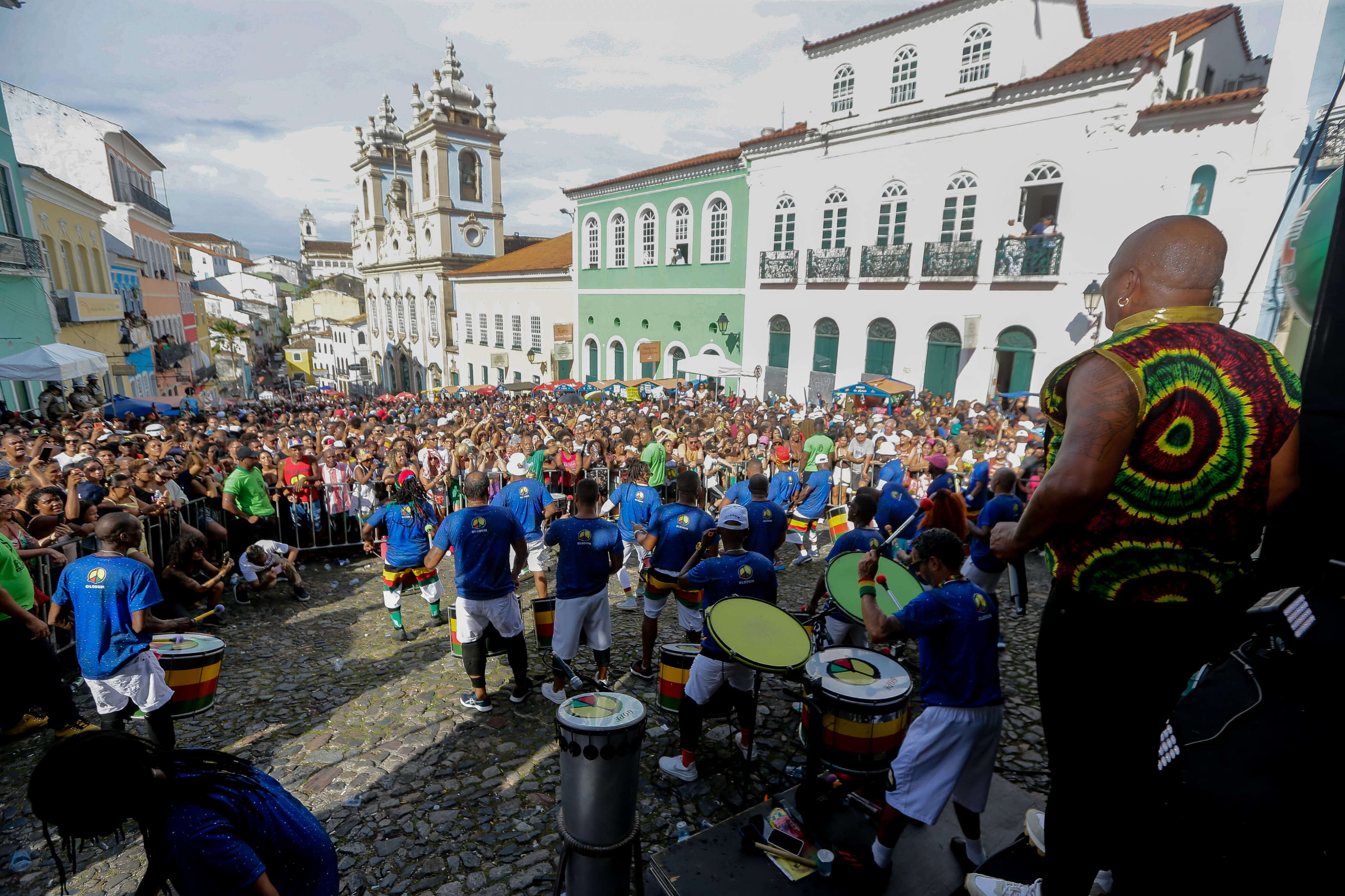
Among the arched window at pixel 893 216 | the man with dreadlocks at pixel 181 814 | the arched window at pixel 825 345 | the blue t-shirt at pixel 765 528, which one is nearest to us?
the man with dreadlocks at pixel 181 814

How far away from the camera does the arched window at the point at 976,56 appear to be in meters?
17.8

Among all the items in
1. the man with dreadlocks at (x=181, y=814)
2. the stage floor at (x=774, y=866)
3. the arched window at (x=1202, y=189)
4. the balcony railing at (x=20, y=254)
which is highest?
the arched window at (x=1202, y=189)

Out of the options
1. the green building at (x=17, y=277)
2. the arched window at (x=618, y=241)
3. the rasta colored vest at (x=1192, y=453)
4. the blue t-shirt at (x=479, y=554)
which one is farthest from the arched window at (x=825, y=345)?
the green building at (x=17, y=277)

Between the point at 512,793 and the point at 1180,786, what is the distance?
396 cm

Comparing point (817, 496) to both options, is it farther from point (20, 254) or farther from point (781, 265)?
point (20, 254)

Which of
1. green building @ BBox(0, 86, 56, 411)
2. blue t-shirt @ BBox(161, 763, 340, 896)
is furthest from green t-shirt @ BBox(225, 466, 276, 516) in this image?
green building @ BBox(0, 86, 56, 411)

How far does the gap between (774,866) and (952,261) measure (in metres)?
19.0

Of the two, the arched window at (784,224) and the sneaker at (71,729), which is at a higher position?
the arched window at (784,224)

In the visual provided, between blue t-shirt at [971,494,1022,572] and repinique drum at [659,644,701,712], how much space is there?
3.21 meters

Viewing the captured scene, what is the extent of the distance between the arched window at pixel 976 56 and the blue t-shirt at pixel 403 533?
19605 millimetres

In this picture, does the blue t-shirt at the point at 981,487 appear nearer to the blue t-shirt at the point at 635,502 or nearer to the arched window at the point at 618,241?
the blue t-shirt at the point at 635,502

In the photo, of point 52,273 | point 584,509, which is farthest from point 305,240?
point 584,509

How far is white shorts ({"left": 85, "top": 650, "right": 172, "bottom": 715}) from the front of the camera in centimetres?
414

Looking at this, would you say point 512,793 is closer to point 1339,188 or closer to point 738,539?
point 738,539
